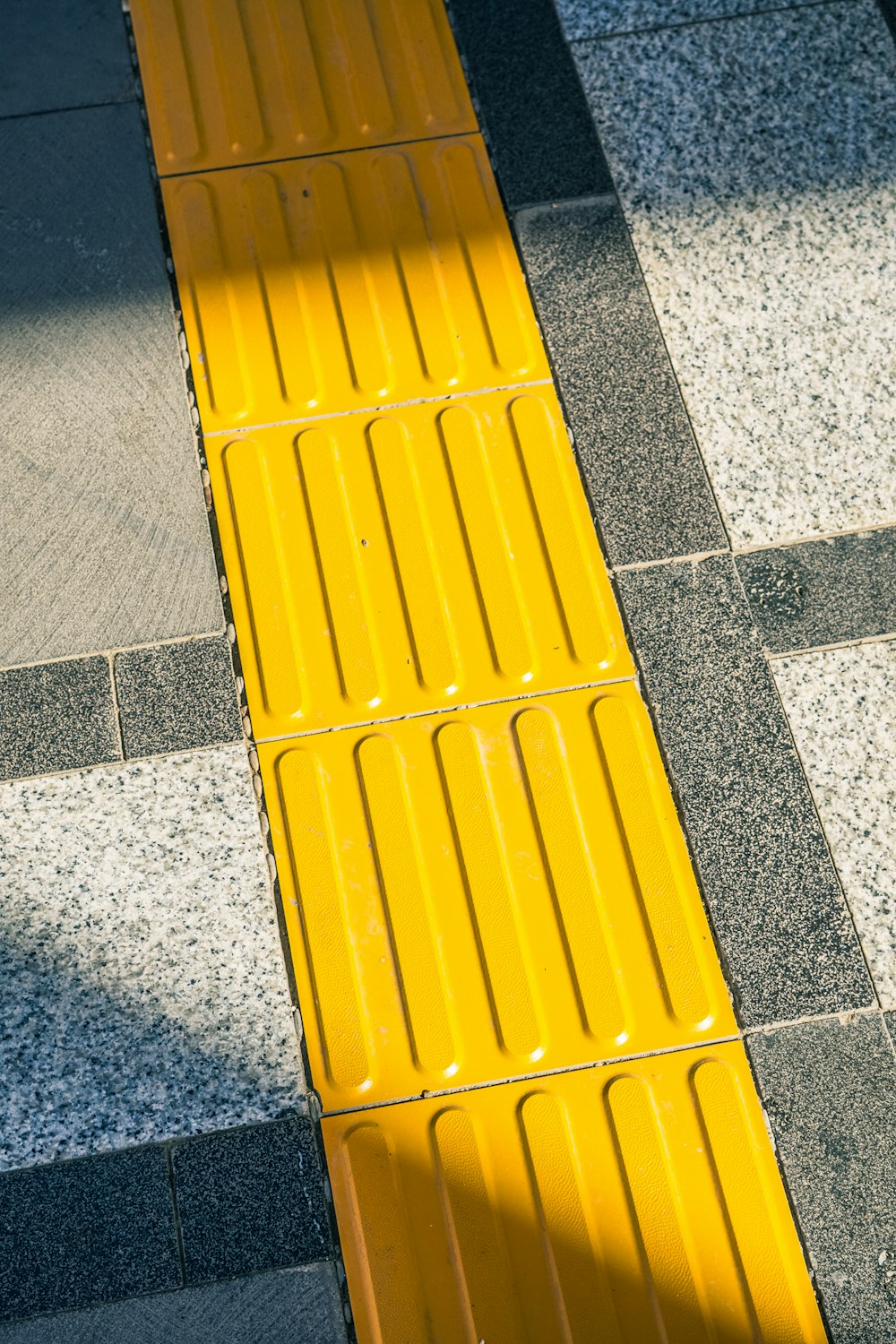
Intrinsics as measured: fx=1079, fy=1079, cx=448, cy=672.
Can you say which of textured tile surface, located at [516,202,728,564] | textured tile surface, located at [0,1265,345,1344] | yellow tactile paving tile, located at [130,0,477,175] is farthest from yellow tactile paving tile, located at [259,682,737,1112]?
yellow tactile paving tile, located at [130,0,477,175]

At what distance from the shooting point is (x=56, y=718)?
8.20 ft

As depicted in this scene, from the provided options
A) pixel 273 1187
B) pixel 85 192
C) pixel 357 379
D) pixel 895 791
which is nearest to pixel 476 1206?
pixel 273 1187

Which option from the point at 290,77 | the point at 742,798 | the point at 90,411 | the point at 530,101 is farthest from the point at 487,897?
the point at 290,77

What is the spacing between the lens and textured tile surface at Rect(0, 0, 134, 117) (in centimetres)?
305

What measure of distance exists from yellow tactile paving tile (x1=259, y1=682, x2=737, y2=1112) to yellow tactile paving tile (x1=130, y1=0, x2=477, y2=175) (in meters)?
1.72

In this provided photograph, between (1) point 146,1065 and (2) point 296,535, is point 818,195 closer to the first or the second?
(2) point 296,535

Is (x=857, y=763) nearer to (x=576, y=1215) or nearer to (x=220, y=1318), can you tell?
(x=576, y=1215)

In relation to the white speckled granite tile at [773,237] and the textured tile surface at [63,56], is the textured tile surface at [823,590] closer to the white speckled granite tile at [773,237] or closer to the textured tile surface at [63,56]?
the white speckled granite tile at [773,237]

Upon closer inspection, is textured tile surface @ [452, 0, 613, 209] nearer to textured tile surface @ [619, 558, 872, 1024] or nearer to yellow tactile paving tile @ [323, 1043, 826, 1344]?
textured tile surface @ [619, 558, 872, 1024]

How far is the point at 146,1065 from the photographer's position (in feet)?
7.48

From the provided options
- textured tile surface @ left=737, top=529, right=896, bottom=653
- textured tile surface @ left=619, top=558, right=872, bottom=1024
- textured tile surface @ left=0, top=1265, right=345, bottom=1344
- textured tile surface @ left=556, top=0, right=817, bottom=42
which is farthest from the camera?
textured tile surface @ left=556, top=0, right=817, bottom=42

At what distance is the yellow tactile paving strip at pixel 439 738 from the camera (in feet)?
7.27

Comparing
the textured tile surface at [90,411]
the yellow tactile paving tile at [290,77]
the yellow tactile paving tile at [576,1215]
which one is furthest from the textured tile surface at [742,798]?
the yellow tactile paving tile at [290,77]

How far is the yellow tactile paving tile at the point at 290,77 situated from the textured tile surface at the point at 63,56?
7cm
